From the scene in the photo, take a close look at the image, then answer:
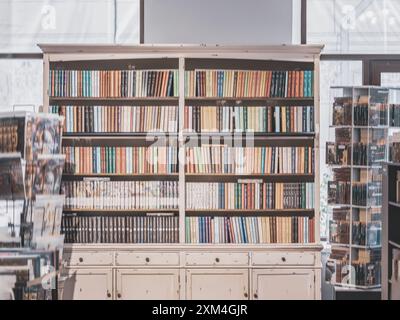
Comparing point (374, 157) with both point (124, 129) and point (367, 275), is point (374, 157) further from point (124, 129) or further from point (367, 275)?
point (124, 129)

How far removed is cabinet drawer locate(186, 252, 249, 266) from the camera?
445cm

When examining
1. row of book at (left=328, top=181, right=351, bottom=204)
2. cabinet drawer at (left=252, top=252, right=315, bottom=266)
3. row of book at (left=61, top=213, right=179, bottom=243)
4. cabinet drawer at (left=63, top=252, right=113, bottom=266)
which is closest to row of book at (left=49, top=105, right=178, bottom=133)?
row of book at (left=61, top=213, right=179, bottom=243)

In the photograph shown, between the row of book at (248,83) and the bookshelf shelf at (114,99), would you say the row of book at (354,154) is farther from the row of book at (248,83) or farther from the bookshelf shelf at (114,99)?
the bookshelf shelf at (114,99)

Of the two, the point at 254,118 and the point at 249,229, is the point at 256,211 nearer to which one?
the point at 249,229

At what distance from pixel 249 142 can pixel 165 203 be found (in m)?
0.83

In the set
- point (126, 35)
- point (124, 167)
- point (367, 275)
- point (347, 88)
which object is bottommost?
point (367, 275)

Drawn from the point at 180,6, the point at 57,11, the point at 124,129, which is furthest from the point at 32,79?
the point at 180,6

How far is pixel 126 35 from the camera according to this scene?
4930 mm

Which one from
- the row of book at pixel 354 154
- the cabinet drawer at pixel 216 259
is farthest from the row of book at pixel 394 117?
the cabinet drawer at pixel 216 259

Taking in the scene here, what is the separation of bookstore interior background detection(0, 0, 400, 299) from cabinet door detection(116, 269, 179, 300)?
4.45ft

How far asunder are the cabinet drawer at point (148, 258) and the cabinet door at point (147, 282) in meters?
0.05

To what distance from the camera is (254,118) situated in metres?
4.52

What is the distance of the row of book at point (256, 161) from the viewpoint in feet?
14.8

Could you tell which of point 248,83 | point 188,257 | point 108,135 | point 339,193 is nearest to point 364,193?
point 339,193
